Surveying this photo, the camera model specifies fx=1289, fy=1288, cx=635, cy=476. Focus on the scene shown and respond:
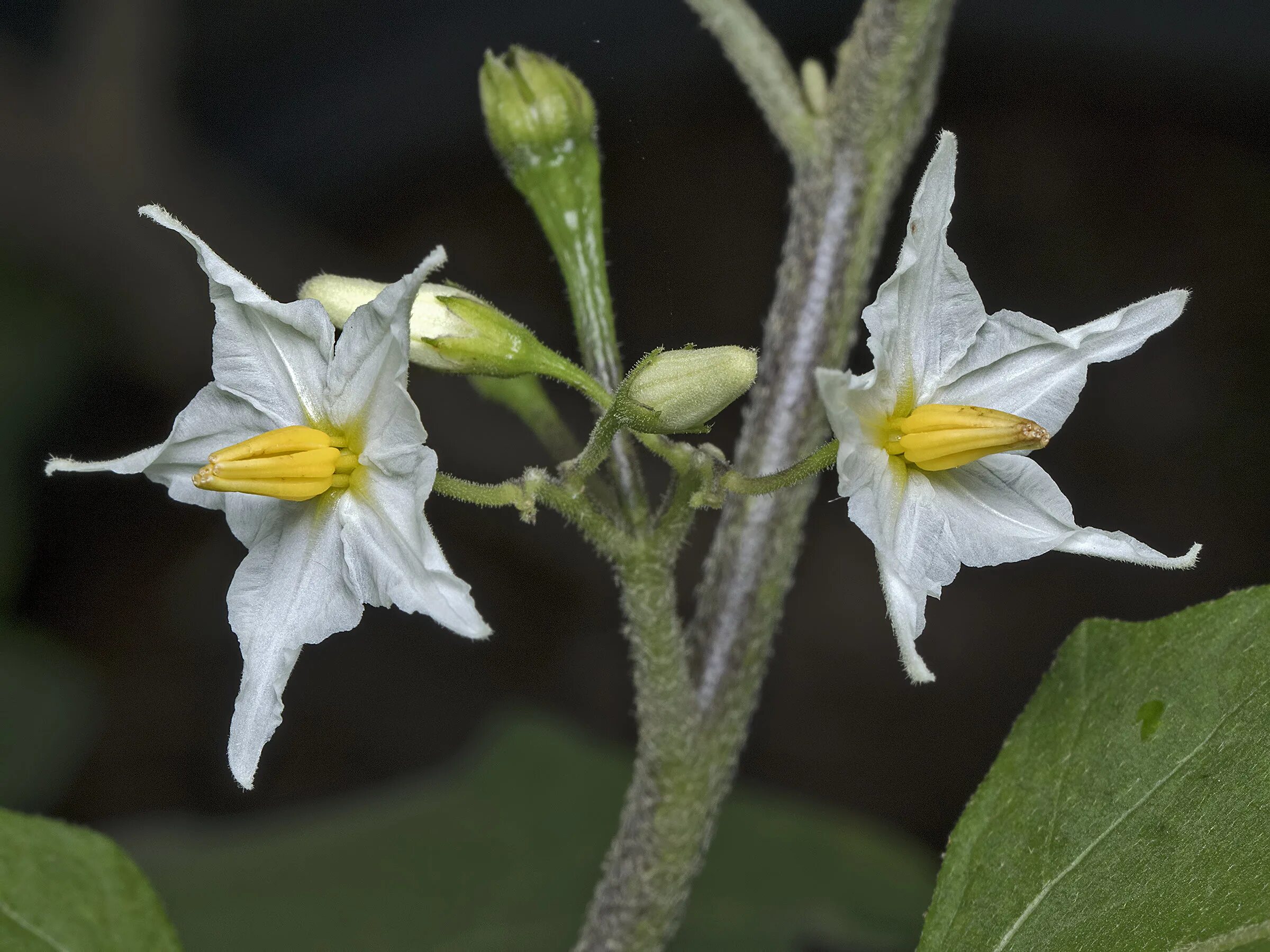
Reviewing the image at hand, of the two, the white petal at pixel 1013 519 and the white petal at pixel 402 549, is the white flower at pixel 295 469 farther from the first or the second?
the white petal at pixel 1013 519

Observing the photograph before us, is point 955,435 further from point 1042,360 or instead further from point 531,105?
point 531,105

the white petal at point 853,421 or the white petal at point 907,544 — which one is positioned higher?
the white petal at point 853,421

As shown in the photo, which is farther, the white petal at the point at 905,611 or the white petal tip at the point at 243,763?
the white petal tip at the point at 243,763

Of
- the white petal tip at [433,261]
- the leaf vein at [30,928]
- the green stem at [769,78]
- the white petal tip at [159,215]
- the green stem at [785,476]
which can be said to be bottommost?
the leaf vein at [30,928]

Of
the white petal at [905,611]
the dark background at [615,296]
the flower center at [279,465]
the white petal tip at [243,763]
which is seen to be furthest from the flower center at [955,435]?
the dark background at [615,296]

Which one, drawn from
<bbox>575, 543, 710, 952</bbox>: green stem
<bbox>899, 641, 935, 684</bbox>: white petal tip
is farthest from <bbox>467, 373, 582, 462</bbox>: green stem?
<bbox>899, 641, 935, 684</bbox>: white petal tip

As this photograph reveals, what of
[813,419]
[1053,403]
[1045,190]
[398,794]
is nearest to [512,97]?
[813,419]

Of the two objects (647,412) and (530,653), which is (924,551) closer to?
(647,412)
